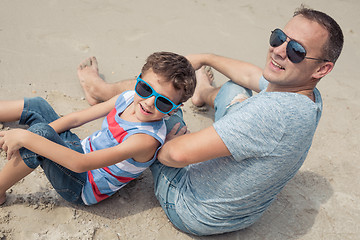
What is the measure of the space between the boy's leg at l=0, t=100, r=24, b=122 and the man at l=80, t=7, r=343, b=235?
1.08 m

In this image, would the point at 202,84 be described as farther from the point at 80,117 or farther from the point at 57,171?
the point at 57,171

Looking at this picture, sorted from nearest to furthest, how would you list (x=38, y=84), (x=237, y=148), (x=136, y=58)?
(x=237, y=148) → (x=38, y=84) → (x=136, y=58)

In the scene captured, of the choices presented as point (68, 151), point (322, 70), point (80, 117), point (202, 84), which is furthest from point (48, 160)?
point (202, 84)

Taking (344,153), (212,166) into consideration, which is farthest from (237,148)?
(344,153)

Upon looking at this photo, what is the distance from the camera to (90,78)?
3588 mm

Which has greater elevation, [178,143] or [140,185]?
[178,143]

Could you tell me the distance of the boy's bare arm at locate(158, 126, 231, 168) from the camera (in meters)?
2.04

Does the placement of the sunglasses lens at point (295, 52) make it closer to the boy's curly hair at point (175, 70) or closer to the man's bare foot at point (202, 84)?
the boy's curly hair at point (175, 70)

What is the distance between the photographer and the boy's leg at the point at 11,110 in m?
2.88

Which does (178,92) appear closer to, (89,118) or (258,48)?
(89,118)

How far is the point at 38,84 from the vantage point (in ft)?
11.8

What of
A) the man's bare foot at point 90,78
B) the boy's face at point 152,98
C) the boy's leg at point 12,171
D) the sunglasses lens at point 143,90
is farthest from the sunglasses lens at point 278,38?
the man's bare foot at point 90,78

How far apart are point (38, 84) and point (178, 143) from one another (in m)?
1.92

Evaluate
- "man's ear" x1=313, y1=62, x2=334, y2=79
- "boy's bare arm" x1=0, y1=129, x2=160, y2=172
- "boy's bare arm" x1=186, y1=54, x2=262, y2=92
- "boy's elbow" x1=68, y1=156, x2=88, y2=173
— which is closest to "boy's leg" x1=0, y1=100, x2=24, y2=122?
"boy's bare arm" x1=0, y1=129, x2=160, y2=172
